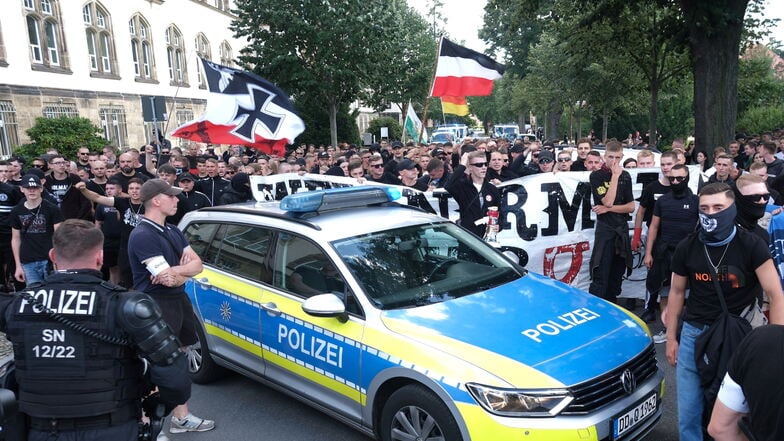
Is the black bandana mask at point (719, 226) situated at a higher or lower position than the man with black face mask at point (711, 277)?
higher

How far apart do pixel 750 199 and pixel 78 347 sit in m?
4.43

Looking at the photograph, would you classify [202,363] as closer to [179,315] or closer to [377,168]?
[179,315]

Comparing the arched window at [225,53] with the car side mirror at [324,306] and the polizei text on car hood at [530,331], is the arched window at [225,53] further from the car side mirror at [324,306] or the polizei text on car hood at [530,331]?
Result: the polizei text on car hood at [530,331]

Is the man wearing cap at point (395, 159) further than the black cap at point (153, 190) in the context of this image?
Yes

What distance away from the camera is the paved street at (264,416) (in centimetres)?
420

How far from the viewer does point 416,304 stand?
3.77m

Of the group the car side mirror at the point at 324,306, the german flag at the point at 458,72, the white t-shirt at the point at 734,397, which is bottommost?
the car side mirror at the point at 324,306

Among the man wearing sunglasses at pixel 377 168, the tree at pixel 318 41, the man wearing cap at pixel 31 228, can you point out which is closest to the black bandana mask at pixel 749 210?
the man wearing sunglasses at pixel 377 168

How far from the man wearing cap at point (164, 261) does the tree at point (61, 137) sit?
18.0 meters

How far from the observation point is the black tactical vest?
247 centimetres

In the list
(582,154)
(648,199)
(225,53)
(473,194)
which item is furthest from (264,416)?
(225,53)

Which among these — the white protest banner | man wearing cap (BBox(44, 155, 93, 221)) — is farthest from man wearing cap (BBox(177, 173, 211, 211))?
the white protest banner

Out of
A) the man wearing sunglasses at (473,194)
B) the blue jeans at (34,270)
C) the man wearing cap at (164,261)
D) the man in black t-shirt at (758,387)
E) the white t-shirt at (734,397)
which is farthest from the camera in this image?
the blue jeans at (34,270)

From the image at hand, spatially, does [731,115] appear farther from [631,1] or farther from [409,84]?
[409,84]
